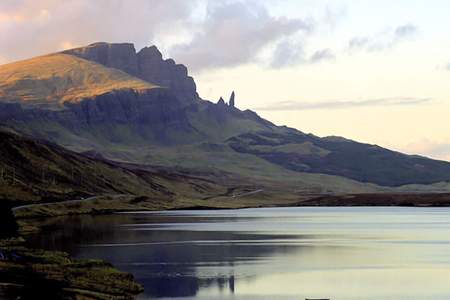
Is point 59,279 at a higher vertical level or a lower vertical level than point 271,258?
higher

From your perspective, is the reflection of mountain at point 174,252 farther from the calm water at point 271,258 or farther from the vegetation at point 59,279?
the vegetation at point 59,279

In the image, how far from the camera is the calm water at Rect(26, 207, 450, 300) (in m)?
77.9

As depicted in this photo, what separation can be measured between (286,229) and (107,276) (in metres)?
103

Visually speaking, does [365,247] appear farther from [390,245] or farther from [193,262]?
[193,262]

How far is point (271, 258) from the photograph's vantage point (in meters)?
110

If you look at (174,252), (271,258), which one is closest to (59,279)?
(271,258)

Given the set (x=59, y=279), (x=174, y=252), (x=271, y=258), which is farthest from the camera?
(x=174, y=252)

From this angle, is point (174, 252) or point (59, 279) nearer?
point (59, 279)

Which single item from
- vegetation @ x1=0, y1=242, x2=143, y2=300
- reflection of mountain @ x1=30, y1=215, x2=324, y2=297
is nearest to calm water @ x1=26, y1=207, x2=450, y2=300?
reflection of mountain @ x1=30, y1=215, x2=324, y2=297

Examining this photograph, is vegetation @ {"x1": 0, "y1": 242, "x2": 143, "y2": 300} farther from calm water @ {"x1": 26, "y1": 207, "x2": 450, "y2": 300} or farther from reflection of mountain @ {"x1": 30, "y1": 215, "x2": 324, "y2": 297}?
calm water @ {"x1": 26, "y1": 207, "x2": 450, "y2": 300}

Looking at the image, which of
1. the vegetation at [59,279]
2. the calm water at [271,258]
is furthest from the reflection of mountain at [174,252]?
the vegetation at [59,279]

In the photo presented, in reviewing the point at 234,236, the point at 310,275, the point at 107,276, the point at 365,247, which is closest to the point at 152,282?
the point at 107,276

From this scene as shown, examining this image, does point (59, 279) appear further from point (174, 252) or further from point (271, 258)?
point (174, 252)

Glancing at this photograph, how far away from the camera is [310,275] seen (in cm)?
9000
